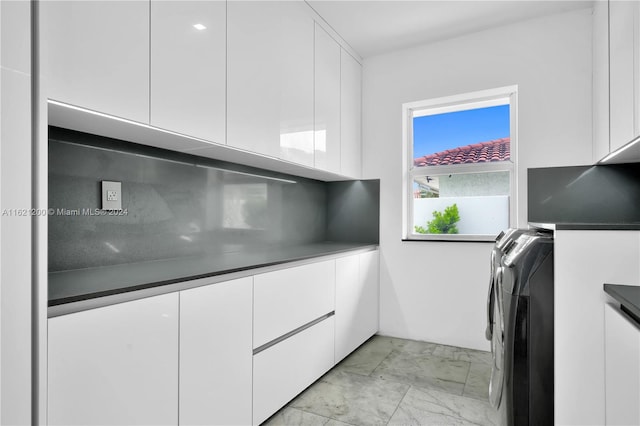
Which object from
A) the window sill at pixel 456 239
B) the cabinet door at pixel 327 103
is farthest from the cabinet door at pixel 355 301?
the cabinet door at pixel 327 103

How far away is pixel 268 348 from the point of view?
1.79 meters

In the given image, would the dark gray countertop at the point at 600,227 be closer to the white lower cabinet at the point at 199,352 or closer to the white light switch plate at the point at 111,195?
the white lower cabinet at the point at 199,352

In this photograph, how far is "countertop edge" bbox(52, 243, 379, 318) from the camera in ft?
3.28

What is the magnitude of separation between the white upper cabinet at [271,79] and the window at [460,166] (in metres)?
1.20

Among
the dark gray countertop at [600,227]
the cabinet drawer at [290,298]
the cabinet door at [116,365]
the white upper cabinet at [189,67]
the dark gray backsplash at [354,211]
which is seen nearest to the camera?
the cabinet door at [116,365]

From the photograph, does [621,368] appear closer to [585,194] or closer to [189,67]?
[585,194]

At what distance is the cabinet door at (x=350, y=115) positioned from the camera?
9.81ft

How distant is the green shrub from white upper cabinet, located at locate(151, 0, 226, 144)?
6.83 feet

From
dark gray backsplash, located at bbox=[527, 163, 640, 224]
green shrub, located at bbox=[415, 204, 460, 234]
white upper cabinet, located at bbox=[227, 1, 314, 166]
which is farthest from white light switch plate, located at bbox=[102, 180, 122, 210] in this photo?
dark gray backsplash, located at bbox=[527, 163, 640, 224]

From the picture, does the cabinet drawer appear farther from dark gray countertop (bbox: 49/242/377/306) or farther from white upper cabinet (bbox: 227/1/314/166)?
white upper cabinet (bbox: 227/1/314/166)

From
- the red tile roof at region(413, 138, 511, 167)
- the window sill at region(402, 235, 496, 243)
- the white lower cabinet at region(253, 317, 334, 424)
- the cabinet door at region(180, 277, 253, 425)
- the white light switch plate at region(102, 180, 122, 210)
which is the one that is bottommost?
the white lower cabinet at region(253, 317, 334, 424)

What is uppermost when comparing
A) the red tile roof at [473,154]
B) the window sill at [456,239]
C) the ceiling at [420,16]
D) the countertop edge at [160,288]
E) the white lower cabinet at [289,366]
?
the ceiling at [420,16]
